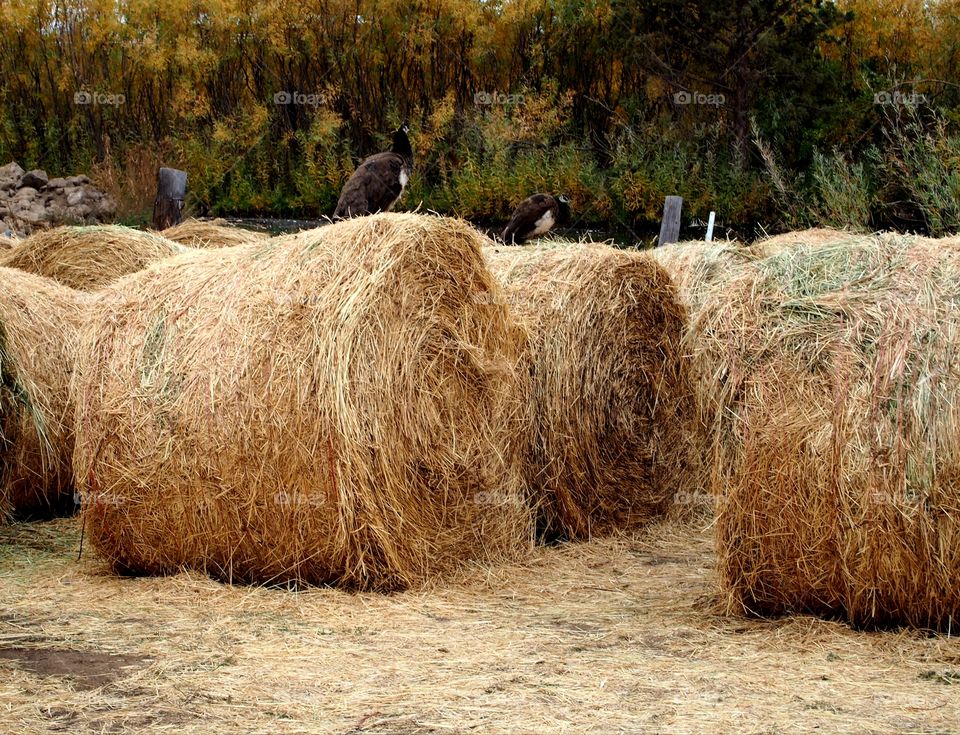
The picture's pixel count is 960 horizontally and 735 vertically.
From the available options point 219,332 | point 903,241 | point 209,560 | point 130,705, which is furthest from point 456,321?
point 130,705

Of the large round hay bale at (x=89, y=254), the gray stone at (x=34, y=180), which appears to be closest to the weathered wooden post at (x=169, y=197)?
the large round hay bale at (x=89, y=254)

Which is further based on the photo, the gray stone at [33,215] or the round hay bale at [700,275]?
the gray stone at [33,215]

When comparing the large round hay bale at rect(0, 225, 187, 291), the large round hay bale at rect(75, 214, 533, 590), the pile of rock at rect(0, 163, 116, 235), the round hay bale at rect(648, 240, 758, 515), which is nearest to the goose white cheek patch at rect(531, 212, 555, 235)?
the round hay bale at rect(648, 240, 758, 515)

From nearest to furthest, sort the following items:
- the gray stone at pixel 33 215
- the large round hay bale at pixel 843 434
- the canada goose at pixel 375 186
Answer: the large round hay bale at pixel 843 434 < the canada goose at pixel 375 186 < the gray stone at pixel 33 215

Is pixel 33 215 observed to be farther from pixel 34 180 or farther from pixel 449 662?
pixel 449 662

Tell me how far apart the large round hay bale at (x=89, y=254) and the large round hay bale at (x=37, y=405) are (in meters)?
A: 1.21

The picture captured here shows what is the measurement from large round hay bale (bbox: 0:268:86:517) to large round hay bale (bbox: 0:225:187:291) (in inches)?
47.8

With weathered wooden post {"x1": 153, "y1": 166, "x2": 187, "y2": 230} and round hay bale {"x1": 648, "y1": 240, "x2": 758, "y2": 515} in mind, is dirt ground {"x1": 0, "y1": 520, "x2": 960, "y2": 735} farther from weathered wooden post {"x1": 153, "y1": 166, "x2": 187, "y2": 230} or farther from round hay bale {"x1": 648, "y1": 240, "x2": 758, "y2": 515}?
weathered wooden post {"x1": 153, "y1": 166, "x2": 187, "y2": 230}

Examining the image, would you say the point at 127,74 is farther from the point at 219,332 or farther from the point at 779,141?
the point at 219,332

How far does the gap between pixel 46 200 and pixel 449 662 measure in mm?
16321

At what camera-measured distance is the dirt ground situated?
3850 mm

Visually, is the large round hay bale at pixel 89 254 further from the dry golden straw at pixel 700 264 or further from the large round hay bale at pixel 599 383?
the dry golden straw at pixel 700 264

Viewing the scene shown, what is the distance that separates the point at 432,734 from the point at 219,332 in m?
2.51

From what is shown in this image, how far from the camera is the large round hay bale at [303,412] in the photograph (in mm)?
5430
